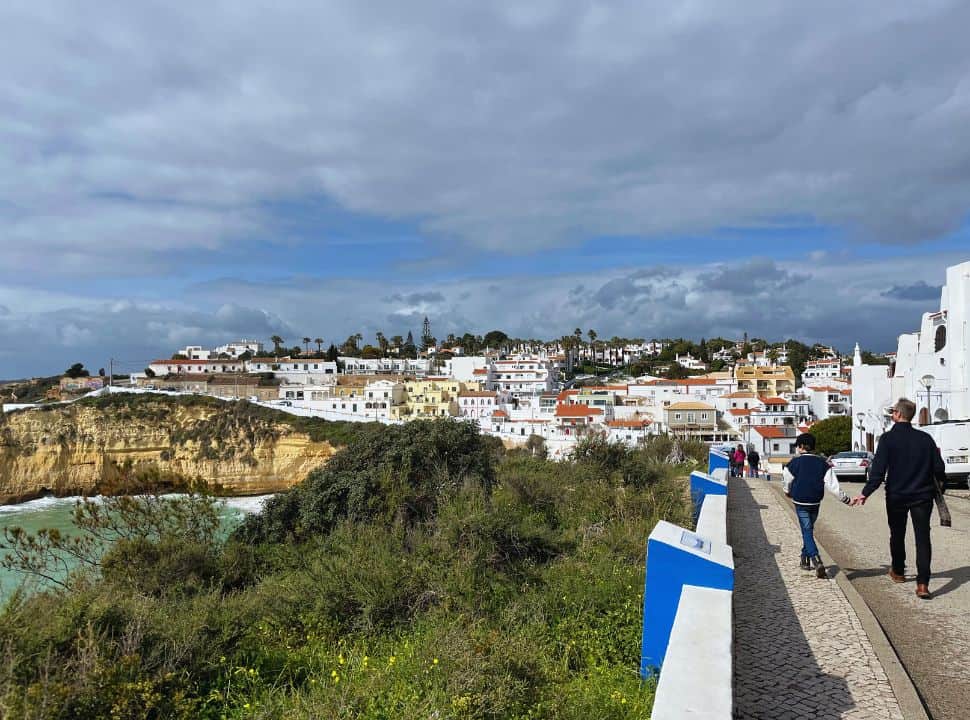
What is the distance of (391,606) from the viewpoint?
569 centimetres

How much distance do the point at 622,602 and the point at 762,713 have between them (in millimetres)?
1883

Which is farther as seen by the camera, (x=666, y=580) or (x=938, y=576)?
(x=938, y=576)

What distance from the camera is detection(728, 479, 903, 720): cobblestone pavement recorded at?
3707 mm

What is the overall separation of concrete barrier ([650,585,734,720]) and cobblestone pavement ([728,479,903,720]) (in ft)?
1.84

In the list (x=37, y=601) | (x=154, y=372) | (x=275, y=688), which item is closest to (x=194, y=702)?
(x=275, y=688)

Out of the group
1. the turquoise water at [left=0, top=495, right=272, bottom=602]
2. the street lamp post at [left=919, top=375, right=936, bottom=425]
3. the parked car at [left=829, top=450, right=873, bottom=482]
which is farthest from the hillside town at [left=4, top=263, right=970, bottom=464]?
the turquoise water at [left=0, top=495, right=272, bottom=602]

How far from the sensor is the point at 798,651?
4.55 m

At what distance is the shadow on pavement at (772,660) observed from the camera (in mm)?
→ 3711

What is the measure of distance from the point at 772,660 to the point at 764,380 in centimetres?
8086

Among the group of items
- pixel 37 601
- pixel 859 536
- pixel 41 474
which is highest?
pixel 37 601

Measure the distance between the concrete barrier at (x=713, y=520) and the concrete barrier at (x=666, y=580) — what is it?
1222mm

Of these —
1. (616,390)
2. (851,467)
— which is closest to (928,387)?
(851,467)

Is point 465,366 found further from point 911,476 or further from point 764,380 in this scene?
point 911,476

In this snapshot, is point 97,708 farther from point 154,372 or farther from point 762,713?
point 154,372
